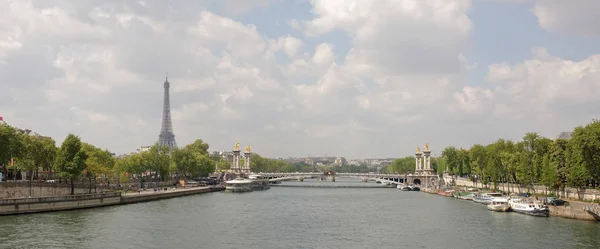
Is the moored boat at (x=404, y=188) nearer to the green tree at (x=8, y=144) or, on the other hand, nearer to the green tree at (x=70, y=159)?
the green tree at (x=70, y=159)

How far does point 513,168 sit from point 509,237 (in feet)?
126

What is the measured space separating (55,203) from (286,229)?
24.2 metres

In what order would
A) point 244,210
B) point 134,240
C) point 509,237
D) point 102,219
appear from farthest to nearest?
point 244,210
point 102,219
point 509,237
point 134,240

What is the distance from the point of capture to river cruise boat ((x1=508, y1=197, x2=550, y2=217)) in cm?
5778

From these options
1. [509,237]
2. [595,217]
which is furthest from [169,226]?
[595,217]

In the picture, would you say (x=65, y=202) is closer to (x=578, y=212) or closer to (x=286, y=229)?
(x=286, y=229)

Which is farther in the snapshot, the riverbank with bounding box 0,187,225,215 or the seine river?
the riverbank with bounding box 0,187,225,215

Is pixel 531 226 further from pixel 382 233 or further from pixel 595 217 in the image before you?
pixel 382 233

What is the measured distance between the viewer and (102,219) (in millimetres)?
53969

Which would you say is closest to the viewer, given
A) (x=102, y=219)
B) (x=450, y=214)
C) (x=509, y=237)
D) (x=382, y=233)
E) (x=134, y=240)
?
(x=134, y=240)

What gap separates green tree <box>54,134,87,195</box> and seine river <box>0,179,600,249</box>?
673 cm

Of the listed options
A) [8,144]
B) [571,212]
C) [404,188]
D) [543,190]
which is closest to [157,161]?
[8,144]

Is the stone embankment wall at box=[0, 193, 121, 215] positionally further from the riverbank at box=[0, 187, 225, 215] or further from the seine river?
the seine river

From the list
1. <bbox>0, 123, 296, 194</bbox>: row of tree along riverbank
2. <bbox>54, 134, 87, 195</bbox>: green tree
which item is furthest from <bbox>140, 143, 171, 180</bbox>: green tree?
<bbox>54, 134, 87, 195</bbox>: green tree
